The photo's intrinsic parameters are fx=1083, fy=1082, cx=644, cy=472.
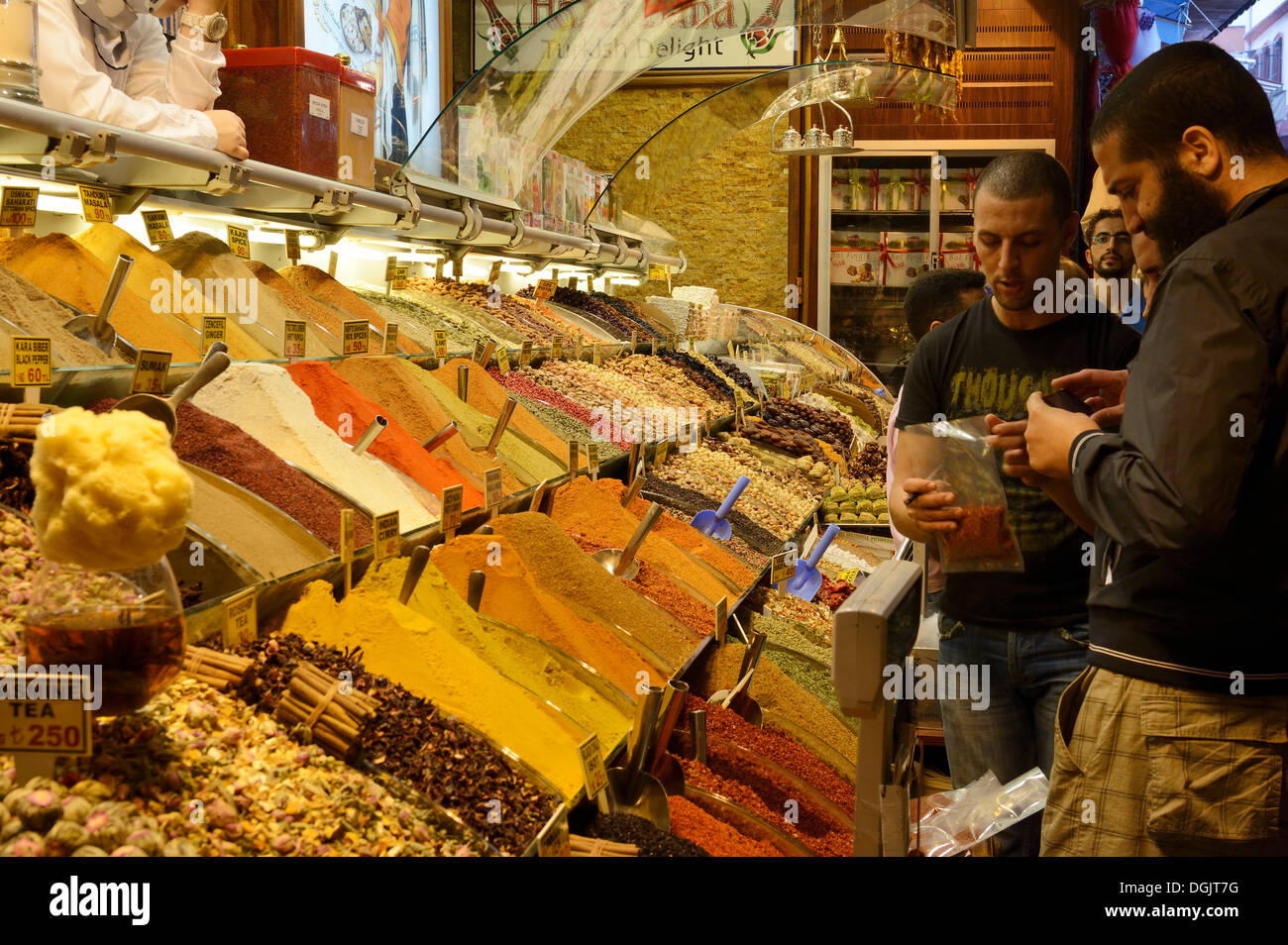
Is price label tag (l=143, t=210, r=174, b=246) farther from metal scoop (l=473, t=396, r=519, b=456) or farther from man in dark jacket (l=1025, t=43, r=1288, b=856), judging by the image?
man in dark jacket (l=1025, t=43, r=1288, b=856)

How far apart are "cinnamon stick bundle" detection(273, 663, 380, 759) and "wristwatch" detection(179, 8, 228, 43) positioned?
187 cm

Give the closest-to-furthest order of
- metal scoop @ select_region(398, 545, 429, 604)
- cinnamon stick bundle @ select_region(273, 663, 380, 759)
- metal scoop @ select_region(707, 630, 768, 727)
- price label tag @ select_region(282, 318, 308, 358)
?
cinnamon stick bundle @ select_region(273, 663, 380, 759) → metal scoop @ select_region(398, 545, 429, 604) → metal scoop @ select_region(707, 630, 768, 727) → price label tag @ select_region(282, 318, 308, 358)

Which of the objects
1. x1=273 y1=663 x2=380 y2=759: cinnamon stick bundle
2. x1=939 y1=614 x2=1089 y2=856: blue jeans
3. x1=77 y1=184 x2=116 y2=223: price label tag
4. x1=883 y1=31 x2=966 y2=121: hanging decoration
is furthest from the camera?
x1=883 y1=31 x2=966 y2=121: hanging decoration

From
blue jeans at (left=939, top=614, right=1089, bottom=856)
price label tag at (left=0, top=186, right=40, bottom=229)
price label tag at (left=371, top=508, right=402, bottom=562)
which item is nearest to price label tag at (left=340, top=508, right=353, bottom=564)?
price label tag at (left=371, top=508, right=402, bottom=562)

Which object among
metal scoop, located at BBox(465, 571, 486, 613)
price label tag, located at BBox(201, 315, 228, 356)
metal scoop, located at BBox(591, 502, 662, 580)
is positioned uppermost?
price label tag, located at BBox(201, 315, 228, 356)

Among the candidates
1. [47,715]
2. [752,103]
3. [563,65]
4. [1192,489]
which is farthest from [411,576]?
[752,103]

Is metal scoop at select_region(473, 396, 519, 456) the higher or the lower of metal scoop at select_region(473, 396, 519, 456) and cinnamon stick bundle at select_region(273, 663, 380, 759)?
the higher

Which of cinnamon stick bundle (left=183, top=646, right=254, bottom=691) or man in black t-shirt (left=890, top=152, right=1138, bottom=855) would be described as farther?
man in black t-shirt (left=890, top=152, right=1138, bottom=855)

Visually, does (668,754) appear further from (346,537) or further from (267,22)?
(267,22)

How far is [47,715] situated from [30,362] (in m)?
0.88

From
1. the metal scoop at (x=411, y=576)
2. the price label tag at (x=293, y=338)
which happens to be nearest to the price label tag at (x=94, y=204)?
the price label tag at (x=293, y=338)

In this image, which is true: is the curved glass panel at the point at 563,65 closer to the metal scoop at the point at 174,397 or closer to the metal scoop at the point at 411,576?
the metal scoop at the point at 411,576

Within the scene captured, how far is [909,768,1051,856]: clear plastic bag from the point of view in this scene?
66.2 inches

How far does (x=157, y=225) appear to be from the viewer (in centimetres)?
261
